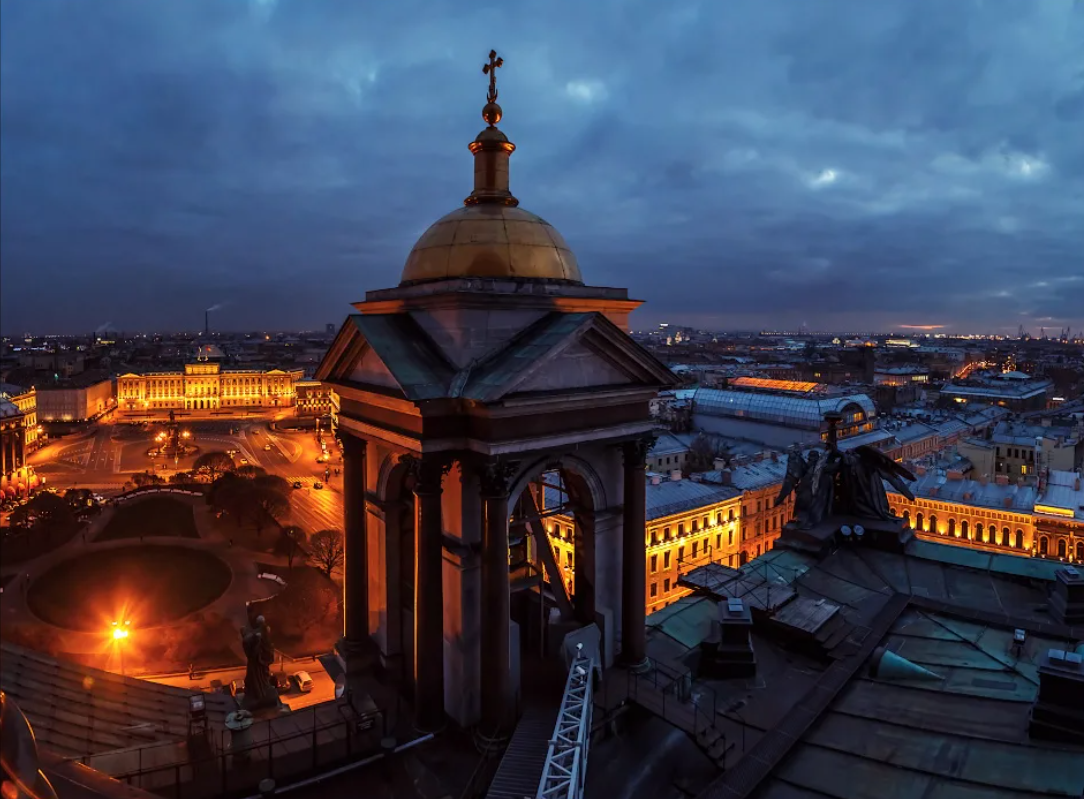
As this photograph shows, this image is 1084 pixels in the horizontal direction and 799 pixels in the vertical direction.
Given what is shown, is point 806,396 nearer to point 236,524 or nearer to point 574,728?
point 236,524

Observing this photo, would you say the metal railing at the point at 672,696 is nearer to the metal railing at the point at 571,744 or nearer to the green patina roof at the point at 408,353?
the metal railing at the point at 571,744

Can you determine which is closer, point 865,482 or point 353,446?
point 353,446

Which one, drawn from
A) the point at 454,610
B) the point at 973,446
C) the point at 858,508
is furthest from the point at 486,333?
the point at 973,446

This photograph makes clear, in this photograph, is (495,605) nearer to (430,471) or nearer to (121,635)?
(430,471)

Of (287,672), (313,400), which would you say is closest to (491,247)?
(287,672)

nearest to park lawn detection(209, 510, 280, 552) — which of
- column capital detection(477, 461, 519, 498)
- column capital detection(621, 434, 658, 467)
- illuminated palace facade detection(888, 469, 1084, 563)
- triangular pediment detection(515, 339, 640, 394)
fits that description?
column capital detection(621, 434, 658, 467)

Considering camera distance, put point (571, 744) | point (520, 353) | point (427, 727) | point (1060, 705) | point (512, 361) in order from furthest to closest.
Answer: point (427, 727) → point (520, 353) → point (512, 361) → point (1060, 705) → point (571, 744)
